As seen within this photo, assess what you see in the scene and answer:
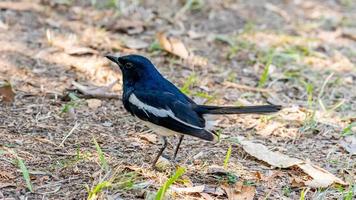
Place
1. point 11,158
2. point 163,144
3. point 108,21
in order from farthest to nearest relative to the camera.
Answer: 1. point 108,21
2. point 163,144
3. point 11,158

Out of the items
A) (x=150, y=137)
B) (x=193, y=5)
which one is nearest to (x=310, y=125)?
(x=150, y=137)

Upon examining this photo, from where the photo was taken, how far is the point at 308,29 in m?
7.69

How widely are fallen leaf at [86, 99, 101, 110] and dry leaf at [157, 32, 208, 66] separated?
1.27 m

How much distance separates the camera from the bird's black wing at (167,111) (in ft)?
13.4

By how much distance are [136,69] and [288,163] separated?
124cm

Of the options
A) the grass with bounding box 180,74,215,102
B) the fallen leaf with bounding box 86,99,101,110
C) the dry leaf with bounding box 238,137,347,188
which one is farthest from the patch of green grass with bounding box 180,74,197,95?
the dry leaf with bounding box 238,137,347,188

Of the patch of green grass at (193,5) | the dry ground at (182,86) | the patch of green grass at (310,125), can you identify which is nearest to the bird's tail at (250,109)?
the dry ground at (182,86)

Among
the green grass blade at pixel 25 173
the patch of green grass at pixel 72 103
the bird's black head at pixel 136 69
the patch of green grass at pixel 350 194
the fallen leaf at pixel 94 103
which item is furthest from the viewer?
the fallen leaf at pixel 94 103

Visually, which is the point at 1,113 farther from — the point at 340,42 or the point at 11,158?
the point at 340,42

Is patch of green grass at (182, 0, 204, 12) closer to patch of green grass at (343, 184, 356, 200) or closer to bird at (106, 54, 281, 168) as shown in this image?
bird at (106, 54, 281, 168)

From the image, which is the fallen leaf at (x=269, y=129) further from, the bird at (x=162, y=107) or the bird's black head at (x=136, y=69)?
the bird's black head at (x=136, y=69)

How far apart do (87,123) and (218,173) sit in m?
1.22

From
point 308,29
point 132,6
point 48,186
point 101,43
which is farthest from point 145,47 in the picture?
point 48,186

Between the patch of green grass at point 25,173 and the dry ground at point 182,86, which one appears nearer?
the patch of green grass at point 25,173
